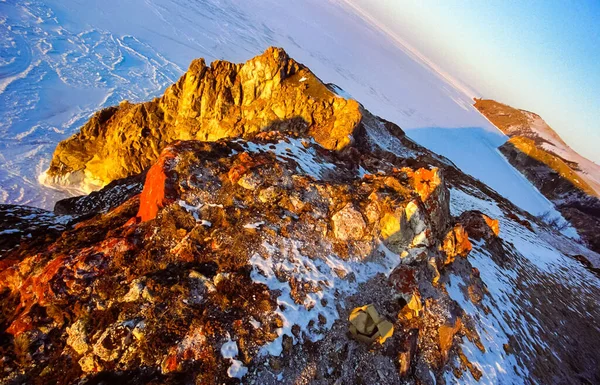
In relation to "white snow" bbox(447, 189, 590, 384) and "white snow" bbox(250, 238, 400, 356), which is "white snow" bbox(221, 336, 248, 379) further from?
"white snow" bbox(447, 189, 590, 384)

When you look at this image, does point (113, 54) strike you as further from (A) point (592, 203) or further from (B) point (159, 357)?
(A) point (592, 203)

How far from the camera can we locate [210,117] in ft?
109

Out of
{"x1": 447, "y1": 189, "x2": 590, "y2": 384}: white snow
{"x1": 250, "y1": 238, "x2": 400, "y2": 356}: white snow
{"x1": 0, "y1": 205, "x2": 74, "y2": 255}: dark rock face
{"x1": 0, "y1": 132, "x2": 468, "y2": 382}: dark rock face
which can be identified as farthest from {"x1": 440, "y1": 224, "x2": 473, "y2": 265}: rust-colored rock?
{"x1": 0, "y1": 205, "x2": 74, "y2": 255}: dark rock face

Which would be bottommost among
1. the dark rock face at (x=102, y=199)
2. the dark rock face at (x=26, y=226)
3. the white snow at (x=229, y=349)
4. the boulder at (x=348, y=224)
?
the dark rock face at (x=102, y=199)

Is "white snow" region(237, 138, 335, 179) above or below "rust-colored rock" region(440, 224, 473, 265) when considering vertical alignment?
below

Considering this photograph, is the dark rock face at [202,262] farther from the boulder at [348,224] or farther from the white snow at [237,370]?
the white snow at [237,370]

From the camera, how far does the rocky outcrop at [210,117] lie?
31.0 metres

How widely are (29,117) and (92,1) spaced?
4135 inches

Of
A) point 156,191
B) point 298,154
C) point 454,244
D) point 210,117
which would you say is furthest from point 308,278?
point 210,117

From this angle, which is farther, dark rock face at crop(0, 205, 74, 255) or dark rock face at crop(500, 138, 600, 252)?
dark rock face at crop(500, 138, 600, 252)

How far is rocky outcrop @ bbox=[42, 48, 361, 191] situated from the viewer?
31031 millimetres

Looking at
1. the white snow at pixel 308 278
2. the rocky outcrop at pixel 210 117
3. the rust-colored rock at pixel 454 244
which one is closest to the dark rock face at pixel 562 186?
the rocky outcrop at pixel 210 117

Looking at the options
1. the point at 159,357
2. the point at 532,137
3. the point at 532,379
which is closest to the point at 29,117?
the point at 159,357

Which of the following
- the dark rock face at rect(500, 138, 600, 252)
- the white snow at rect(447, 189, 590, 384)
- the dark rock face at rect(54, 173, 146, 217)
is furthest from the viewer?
the dark rock face at rect(500, 138, 600, 252)
